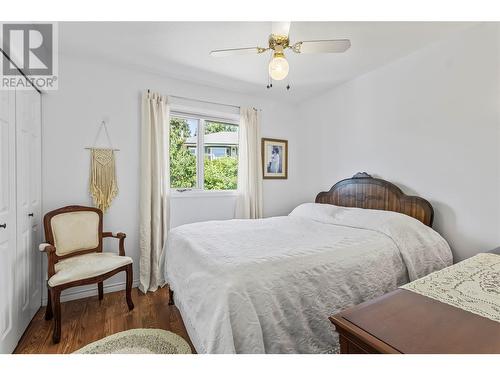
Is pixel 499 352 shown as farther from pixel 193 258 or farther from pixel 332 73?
pixel 332 73

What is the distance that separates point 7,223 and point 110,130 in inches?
55.9

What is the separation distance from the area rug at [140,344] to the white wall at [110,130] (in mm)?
1039

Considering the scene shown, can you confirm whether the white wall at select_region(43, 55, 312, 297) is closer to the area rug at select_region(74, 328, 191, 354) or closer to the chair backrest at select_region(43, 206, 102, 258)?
the chair backrest at select_region(43, 206, 102, 258)

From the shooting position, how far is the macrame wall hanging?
2.69 meters

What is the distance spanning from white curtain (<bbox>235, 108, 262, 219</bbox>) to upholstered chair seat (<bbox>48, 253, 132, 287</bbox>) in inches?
67.7

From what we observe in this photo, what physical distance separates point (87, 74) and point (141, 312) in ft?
8.36

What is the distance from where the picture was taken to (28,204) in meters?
2.12

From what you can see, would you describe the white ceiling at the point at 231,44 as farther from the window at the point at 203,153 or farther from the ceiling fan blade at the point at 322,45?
the window at the point at 203,153

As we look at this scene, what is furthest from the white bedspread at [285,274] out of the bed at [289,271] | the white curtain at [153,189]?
the white curtain at [153,189]

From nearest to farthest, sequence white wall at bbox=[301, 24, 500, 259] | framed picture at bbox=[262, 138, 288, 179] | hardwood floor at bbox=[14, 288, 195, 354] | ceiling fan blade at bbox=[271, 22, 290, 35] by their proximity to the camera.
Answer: ceiling fan blade at bbox=[271, 22, 290, 35] < hardwood floor at bbox=[14, 288, 195, 354] < white wall at bbox=[301, 24, 500, 259] < framed picture at bbox=[262, 138, 288, 179]

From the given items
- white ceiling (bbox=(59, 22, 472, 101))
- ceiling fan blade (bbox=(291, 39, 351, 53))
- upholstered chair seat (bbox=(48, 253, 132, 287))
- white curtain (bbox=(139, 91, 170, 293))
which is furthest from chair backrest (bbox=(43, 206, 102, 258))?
ceiling fan blade (bbox=(291, 39, 351, 53))

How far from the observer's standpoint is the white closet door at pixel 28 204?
1918mm

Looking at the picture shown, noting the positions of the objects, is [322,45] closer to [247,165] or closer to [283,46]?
[283,46]

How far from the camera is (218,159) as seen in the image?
3.66 metres
